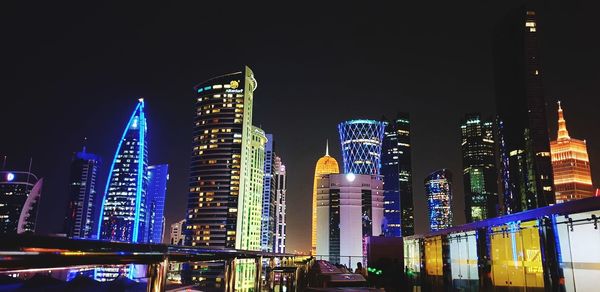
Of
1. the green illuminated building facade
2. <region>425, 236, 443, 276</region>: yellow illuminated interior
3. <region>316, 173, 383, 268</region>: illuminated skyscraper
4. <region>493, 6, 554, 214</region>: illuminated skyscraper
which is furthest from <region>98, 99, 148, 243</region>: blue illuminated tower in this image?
<region>425, 236, 443, 276</region>: yellow illuminated interior

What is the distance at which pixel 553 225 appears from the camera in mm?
11812

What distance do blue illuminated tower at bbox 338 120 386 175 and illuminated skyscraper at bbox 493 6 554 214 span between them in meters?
43.5

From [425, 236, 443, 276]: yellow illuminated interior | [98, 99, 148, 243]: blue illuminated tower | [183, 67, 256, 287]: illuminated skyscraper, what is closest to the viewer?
[425, 236, 443, 276]: yellow illuminated interior

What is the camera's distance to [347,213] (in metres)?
125

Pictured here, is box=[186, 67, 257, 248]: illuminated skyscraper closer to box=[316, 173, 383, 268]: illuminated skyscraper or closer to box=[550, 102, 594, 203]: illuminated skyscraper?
box=[316, 173, 383, 268]: illuminated skyscraper

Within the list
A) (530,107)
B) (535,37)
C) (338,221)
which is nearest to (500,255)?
(338,221)

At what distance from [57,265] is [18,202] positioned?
14305cm

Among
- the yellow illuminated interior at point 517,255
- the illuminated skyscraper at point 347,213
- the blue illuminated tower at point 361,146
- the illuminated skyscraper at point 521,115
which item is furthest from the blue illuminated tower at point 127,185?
the yellow illuminated interior at point 517,255

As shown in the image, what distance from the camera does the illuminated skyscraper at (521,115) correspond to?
131625mm

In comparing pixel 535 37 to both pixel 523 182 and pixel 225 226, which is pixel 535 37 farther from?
pixel 225 226

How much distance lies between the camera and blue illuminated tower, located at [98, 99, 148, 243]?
521 feet

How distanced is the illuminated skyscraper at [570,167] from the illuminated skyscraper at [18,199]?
17779 cm

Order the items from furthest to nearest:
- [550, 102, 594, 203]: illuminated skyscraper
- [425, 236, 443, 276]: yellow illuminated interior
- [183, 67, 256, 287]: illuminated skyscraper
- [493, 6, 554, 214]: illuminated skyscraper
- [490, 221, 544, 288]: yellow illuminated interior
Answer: [550, 102, 594, 203]: illuminated skyscraper
[493, 6, 554, 214]: illuminated skyscraper
[183, 67, 256, 287]: illuminated skyscraper
[425, 236, 443, 276]: yellow illuminated interior
[490, 221, 544, 288]: yellow illuminated interior

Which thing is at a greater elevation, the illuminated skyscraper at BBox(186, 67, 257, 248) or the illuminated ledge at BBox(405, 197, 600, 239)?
the illuminated skyscraper at BBox(186, 67, 257, 248)
